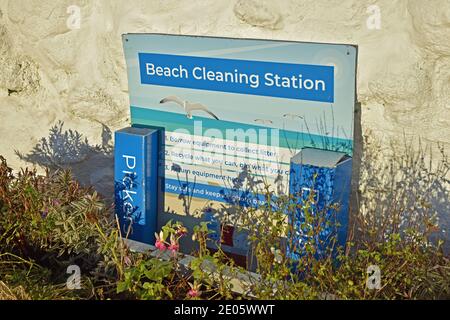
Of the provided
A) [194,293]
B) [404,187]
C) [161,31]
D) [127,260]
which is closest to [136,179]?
[127,260]

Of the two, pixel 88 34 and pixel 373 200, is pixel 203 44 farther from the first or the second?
pixel 373 200

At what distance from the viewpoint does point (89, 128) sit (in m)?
4.73

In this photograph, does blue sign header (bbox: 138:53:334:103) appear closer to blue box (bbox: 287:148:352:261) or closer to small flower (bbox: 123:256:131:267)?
blue box (bbox: 287:148:352:261)

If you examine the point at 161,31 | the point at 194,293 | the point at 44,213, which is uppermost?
the point at 161,31

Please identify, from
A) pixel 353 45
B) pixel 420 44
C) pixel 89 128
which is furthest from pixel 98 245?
pixel 420 44

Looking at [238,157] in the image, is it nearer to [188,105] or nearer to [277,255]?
[188,105]

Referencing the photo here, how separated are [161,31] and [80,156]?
1046 mm

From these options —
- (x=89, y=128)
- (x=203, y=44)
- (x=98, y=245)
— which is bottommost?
(x=98, y=245)

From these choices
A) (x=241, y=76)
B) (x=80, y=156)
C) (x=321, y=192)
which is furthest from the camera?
(x=80, y=156)

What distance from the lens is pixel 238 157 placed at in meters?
4.21

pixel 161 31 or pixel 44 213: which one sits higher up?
pixel 161 31

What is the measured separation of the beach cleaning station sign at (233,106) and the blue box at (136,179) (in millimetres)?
105

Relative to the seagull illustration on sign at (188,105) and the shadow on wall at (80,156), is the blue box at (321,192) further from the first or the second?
the shadow on wall at (80,156)

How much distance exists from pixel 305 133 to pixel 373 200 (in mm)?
531
